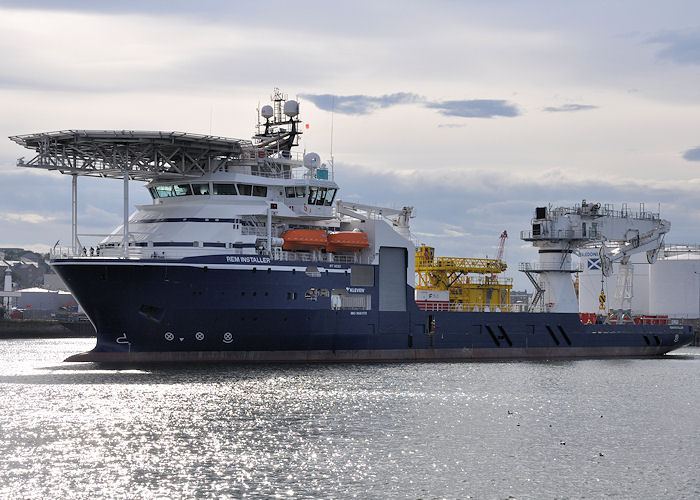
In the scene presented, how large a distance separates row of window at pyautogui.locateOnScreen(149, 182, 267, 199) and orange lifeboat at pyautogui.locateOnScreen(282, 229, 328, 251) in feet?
9.74

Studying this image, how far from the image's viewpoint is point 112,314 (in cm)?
4650

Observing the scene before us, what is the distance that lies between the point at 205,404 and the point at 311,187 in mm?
20243

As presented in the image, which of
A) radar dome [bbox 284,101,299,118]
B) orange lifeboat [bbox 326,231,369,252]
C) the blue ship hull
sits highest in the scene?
radar dome [bbox 284,101,299,118]

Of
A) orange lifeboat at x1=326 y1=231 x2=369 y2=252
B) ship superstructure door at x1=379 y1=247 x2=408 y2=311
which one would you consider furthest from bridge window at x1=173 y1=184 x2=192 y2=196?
ship superstructure door at x1=379 y1=247 x2=408 y2=311

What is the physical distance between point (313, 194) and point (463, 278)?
46.2 ft

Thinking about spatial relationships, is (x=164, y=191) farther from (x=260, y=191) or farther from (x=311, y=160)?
(x=311, y=160)

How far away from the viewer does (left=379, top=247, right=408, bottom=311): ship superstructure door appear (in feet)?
177

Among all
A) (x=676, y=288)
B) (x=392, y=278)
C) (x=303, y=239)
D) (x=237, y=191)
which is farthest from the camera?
(x=676, y=288)

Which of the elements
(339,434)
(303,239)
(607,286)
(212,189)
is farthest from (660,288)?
(339,434)

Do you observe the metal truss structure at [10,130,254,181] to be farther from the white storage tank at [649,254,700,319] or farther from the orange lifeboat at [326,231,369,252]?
the white storage tank at [649,254,700,319]

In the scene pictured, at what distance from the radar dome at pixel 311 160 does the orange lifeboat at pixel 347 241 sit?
4572mm

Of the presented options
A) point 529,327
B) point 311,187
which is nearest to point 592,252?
point 529,327

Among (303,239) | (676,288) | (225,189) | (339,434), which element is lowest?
(339,434)

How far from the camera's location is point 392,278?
2146 inches
